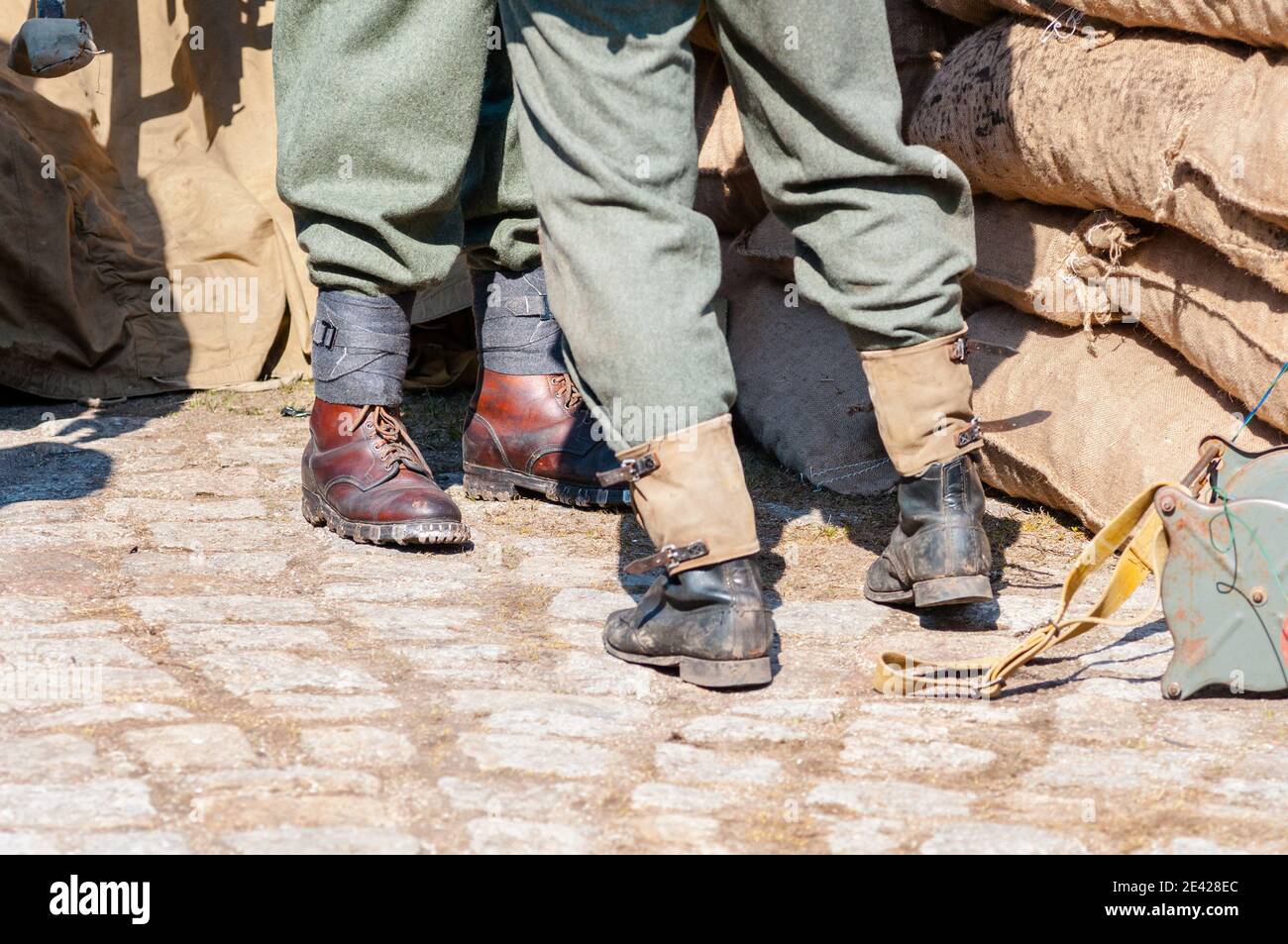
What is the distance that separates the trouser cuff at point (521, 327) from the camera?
257cm

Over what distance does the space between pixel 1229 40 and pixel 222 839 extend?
1.83 metres

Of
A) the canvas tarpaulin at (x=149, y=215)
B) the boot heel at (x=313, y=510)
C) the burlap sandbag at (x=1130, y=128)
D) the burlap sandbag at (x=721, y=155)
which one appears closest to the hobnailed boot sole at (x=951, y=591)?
the burlap sandbag at (x=1130, y=128)

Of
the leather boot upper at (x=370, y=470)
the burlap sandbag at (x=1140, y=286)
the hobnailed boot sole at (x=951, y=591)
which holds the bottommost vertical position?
the leather boot upper at (x=370, y=470)

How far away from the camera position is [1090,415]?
2336 mm

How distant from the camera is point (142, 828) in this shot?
4.22ft

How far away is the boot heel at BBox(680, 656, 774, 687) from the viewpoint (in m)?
1.66

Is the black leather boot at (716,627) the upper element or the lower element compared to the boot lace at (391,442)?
upper

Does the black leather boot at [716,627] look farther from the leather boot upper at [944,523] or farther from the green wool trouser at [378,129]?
the green wool trouser at [378,129]

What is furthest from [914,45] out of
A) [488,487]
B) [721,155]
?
[488,487]

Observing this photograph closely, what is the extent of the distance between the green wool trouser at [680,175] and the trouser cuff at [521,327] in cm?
86

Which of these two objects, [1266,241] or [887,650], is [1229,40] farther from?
[887,650]

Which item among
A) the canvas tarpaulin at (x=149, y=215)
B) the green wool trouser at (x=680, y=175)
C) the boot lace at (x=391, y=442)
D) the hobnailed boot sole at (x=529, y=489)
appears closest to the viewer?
the green wool trouser at (x=680, y=175)

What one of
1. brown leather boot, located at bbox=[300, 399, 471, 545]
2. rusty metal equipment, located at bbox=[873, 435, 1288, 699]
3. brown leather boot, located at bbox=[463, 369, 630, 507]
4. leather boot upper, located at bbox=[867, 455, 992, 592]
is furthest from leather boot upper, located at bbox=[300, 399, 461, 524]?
rusty metal equipment, located at bbox=[873, 435, 1288, 699]

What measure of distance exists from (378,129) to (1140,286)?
48.4 inches
